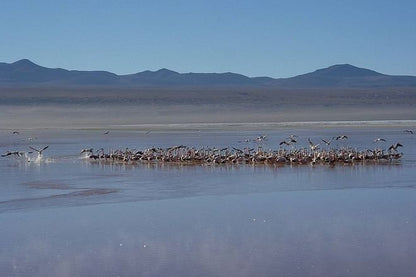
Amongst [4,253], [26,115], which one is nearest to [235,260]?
[4,253]

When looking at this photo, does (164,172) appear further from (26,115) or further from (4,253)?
(26,115)

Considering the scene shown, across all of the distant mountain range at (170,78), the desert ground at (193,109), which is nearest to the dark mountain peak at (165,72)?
the distant mountain range at (170,78)

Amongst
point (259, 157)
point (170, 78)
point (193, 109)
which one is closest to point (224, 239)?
point (259, 157)

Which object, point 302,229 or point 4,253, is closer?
point 4,253

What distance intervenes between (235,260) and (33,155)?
1354 centimetres

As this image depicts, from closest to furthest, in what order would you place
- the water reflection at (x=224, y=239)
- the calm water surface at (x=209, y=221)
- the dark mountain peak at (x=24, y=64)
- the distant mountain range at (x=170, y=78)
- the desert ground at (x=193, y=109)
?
the water reflection at (x=224, y=239) < the calm water surface at (x=209, y=221) < the desert ground at (x=193, y=109) < the distant mountain range at (x=170, y=78) < the dark mountain peak at (x=24, y=64)

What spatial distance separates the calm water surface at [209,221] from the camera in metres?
8.26

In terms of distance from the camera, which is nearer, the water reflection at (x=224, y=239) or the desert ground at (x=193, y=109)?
the water reflection at (x=224, y=239)

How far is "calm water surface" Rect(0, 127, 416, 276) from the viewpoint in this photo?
8258 millimetres

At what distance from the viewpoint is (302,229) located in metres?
9.80

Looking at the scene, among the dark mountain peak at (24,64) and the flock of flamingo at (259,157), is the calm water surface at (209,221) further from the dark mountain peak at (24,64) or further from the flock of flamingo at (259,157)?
the dark mountain peak at (24,64)

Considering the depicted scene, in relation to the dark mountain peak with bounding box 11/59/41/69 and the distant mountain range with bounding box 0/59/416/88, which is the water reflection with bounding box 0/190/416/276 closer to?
the distant mountain range with bounding box 0/59/416/88

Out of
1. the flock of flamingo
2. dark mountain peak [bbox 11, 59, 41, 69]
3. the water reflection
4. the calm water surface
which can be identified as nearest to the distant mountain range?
dark mountain peak [bbox 11, 59, 41, 69]

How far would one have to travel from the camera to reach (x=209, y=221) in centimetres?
1044
